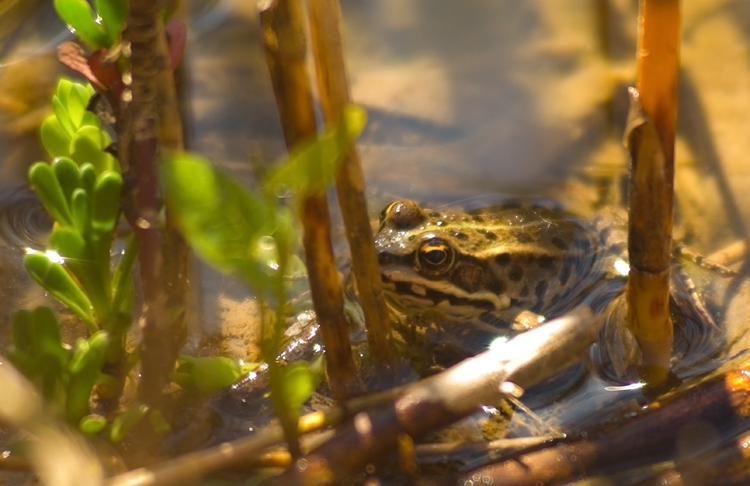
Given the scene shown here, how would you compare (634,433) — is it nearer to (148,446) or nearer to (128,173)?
(148,446)

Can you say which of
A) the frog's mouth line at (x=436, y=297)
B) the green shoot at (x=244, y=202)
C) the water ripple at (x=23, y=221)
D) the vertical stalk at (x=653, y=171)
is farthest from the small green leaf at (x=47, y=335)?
the vertical stalk at (x=653, y=171)

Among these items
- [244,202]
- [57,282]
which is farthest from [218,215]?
[57,282]

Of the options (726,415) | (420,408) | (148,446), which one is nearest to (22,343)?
(148,446)

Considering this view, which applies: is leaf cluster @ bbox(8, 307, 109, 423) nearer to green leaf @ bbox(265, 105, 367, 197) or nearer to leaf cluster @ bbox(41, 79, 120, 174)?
leaf cluster @ bbox(41, 79, 120, 174)

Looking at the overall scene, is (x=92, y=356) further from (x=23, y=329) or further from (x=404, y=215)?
(x=404, y=215)

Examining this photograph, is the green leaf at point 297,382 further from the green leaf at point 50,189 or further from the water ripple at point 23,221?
the water ripple at point 23,221

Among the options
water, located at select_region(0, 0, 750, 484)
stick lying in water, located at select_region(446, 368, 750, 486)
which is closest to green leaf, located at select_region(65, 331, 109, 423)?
stick lying in water, located at select_region(446, 368, 750, 486)

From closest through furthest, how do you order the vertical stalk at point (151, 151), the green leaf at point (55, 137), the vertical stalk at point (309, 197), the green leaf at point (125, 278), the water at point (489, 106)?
1. the vertical stalk at point (309, 197)
2. the vertical stalk at point (151, 151)
3. the green leaf at point (125, 278)
4. the green leaf at point (55, 137)
5. the water at point (489, 106)
